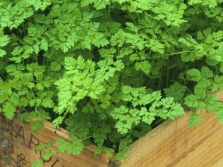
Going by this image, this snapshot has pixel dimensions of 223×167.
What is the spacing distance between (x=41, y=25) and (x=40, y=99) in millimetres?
282

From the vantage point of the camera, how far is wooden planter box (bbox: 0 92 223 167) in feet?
6.23

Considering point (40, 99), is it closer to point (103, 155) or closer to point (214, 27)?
point (103, 155)

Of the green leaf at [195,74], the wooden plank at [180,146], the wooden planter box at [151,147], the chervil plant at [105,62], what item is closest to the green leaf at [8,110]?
the chervil plant at [105,62]

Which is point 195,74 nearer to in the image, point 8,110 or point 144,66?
point 144,66

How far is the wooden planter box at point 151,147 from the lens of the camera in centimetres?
190

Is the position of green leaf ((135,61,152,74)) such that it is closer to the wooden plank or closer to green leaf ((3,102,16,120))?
the wooden plank

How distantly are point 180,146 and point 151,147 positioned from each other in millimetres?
201

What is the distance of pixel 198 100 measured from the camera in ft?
5.94

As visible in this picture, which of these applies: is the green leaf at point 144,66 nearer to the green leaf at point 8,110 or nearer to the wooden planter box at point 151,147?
the wooden planter box at point 151,147

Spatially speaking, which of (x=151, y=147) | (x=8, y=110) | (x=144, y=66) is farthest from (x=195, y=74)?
(x=8, y=110)

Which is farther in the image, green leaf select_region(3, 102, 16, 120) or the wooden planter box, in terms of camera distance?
the wooden planter box

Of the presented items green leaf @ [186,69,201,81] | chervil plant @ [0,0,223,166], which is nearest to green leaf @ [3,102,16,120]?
chervil plant @ [0,0,223,166]

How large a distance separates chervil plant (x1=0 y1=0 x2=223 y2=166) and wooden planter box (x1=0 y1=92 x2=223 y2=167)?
54 millimetres

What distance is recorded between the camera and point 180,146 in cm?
208
